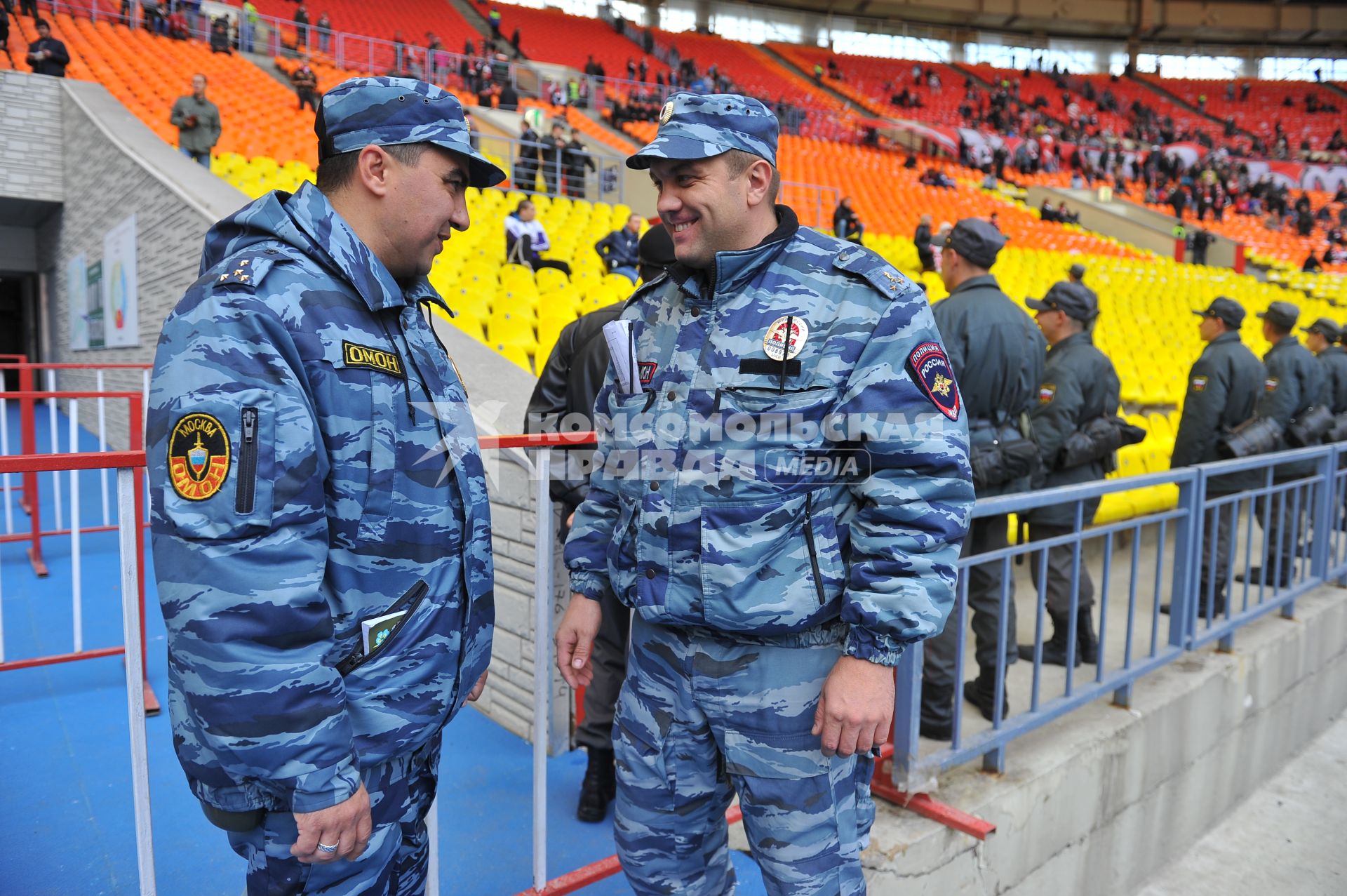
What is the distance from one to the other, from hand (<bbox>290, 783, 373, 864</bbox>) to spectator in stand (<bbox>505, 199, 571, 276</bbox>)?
6466 mm

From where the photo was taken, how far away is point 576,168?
12.4 metres

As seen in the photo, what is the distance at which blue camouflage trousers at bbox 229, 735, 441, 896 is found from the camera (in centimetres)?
113

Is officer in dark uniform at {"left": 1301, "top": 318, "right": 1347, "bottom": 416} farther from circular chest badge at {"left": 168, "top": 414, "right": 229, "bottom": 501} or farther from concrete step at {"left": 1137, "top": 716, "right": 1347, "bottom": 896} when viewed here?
circular chest badge at {"left": 168, "top": 414, "right": 229, "bottom": 501}

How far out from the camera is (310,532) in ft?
3.50

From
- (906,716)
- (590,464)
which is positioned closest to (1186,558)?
(906,716)

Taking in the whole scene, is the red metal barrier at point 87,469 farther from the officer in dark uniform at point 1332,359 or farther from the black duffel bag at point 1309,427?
the officer in dark uniform at point 1332,359

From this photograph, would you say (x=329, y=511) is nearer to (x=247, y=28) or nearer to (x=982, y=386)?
(x=982, y=386)

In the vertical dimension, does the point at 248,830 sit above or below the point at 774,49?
below

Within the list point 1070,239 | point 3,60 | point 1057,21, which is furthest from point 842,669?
→ point 1057,21

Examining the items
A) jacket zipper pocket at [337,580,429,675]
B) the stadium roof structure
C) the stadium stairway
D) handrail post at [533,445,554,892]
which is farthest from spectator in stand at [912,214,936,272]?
the stadium roof structure

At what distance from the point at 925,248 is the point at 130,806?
35.6 ft

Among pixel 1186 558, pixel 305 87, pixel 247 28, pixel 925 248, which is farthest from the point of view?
pixel 247 28

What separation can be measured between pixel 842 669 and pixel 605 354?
4.42 feet

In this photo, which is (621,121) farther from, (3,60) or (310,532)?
(310,532)
